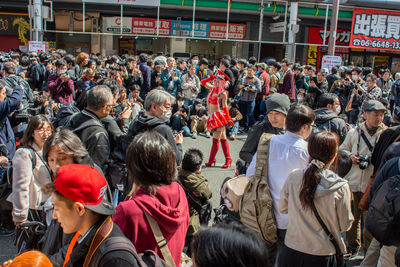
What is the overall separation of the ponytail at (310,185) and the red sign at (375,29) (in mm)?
14982

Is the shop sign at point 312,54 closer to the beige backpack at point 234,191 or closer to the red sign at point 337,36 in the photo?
the red sign at point 337,36

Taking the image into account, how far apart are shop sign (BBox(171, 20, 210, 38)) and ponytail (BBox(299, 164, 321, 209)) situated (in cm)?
1516

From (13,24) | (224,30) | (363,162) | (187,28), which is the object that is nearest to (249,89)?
(363,162)

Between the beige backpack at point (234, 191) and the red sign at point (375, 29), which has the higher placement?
the red sign at point (375, 29)

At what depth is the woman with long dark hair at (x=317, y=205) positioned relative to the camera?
8.74ft

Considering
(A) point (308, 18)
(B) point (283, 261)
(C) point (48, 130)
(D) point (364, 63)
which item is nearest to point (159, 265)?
(B) point (283, 261)

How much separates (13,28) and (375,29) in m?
16.2

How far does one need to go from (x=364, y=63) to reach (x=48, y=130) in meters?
19.0

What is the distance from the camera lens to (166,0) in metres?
15.3

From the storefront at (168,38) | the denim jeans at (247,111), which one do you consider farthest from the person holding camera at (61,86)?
the storefront at (168,38)

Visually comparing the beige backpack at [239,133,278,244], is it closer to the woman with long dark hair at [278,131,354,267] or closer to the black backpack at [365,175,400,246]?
the woman with long dark hair at [278,131,354,267]

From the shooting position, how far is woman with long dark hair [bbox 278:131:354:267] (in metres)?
2.66

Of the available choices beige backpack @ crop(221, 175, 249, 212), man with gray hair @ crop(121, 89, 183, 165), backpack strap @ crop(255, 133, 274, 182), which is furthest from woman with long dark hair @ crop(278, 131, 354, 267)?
man with gray hair @ crop(121, 89, 183, 165)

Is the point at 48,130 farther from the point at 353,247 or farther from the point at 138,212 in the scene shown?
the point at 353,247
